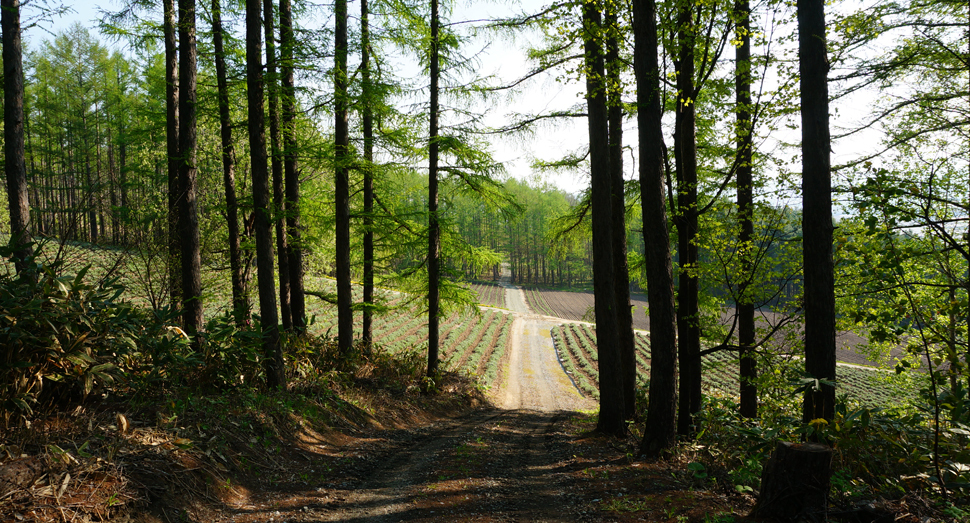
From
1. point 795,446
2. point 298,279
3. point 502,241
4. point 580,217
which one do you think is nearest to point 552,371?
point 580,217

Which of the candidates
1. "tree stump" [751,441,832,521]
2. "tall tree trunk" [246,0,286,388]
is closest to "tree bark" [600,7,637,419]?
"tree stump" [751,441,832,521]

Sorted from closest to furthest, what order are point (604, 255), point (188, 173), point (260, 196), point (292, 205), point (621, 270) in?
point (260, 196)
point (188, 173)
point (604, 255)
point (621, 270)
point (292, 205)

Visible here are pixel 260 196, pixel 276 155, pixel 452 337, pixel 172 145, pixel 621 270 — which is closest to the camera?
pixel 260 196

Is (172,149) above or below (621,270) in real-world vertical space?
above

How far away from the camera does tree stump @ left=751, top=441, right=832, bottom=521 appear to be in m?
2.95

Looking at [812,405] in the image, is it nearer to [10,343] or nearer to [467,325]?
[10,343]

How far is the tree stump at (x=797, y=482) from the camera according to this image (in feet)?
9.68

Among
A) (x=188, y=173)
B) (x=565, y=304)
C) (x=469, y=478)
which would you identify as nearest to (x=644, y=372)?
(x=469, y=478)

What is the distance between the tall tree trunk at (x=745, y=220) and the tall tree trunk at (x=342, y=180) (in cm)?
688

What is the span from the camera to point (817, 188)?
512 centimetres

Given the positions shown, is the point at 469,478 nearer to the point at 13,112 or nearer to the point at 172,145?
the point at 172,145

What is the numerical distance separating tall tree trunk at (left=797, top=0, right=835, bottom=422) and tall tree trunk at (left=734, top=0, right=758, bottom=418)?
0.83m

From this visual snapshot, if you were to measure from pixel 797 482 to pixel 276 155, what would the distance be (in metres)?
9.12

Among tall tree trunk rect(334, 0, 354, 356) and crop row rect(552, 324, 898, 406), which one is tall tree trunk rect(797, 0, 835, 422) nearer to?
tall tree trunk rect(334, 0, 354, 356)
